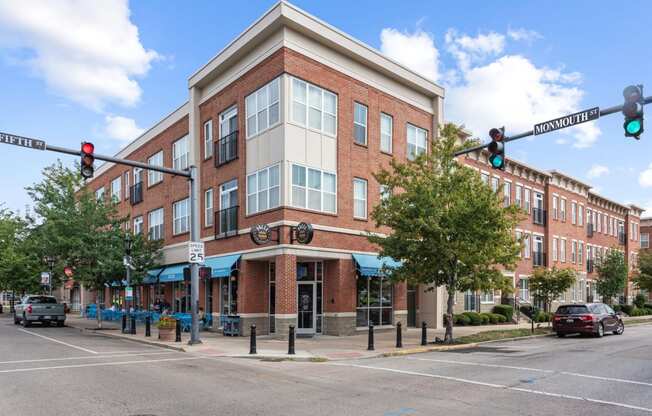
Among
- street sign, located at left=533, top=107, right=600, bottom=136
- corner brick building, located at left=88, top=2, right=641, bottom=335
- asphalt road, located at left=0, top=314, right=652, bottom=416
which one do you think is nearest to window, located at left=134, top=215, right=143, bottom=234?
corner brick building, located at left=88, top=2, right=641, bottom=335

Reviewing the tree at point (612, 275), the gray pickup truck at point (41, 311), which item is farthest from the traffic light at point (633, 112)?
the tree at point (612, 275)

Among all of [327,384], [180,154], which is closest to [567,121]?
[327,384]

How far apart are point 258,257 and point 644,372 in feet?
48.1

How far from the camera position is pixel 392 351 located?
18078 mm

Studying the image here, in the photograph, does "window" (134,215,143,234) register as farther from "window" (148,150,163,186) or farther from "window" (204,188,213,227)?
"window" (204,188,213,227)

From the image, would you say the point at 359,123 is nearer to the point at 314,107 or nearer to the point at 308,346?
the point at 314,107

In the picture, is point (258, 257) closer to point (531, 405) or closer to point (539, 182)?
point (531, 405)

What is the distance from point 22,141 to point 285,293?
10874 mm

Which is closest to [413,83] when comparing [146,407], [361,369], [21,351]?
[361,369]

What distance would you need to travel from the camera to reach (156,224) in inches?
1400

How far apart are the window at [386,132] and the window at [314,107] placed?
3.43m

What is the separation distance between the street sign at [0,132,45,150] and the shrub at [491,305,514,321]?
95.4ft

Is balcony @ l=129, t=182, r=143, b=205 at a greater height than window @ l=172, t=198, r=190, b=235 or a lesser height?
greater

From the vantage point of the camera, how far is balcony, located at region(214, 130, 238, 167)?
85.9ft
